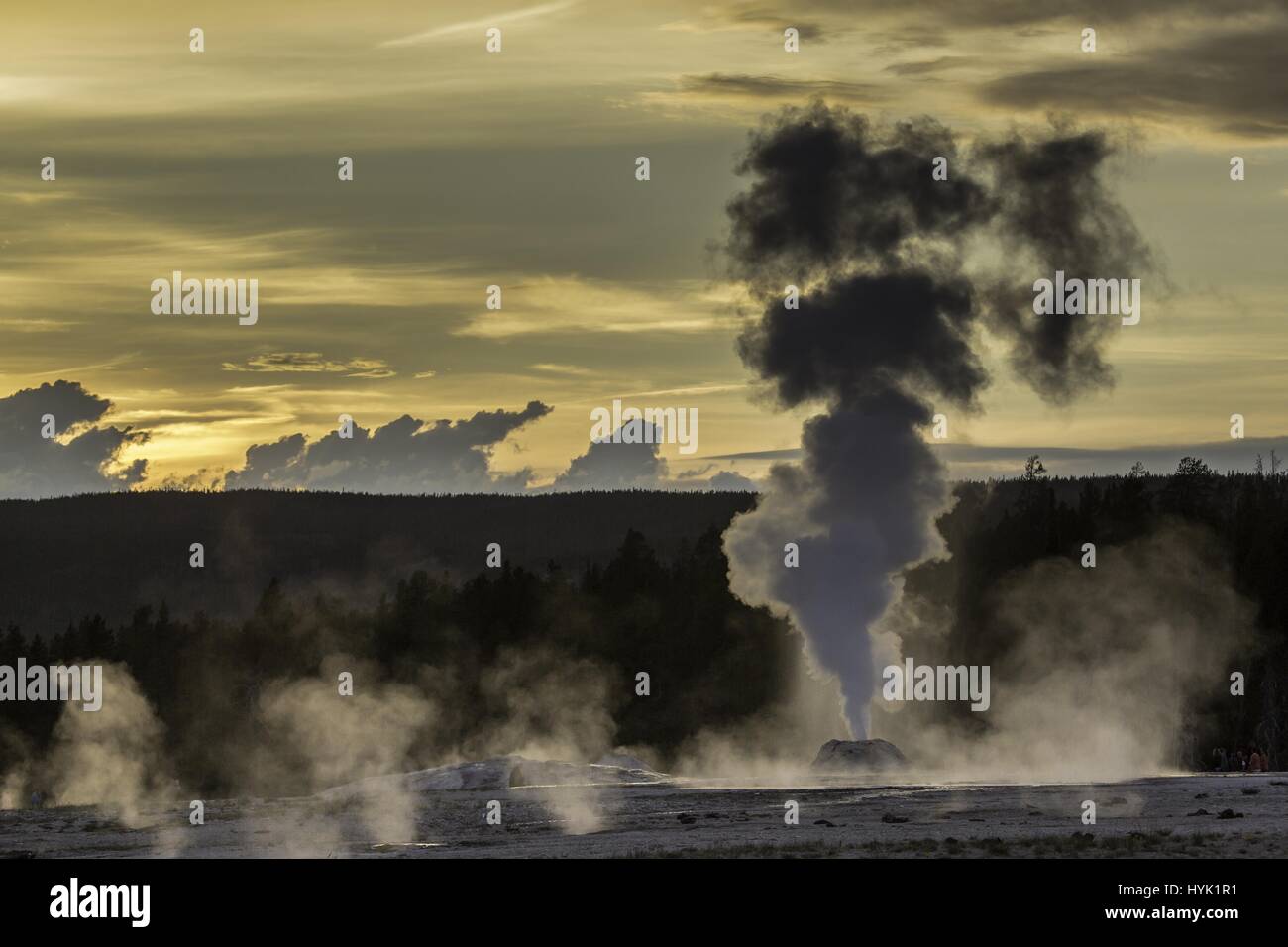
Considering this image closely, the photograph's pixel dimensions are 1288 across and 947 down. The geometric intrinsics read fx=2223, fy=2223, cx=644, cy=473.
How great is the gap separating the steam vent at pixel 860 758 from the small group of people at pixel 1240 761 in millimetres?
10000

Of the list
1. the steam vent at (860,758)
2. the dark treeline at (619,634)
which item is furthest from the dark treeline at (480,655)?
the steam vent at (860,758)

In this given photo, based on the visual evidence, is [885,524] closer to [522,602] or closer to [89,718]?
[522,602]

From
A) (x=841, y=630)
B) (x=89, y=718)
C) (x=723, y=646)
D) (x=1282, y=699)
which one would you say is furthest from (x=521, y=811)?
(x=89, y=718)

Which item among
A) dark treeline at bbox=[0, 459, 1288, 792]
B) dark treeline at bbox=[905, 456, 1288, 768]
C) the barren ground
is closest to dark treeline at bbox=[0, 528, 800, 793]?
dark treeline at bbox=[0, 459, 1288, 792]

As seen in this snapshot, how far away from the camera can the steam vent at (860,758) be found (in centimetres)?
5725

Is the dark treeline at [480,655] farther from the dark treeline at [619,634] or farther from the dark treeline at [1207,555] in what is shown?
the dark treeline at [1207,555]

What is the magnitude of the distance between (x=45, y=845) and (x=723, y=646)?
61.2 m

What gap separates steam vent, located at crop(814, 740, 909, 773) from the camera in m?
57.2

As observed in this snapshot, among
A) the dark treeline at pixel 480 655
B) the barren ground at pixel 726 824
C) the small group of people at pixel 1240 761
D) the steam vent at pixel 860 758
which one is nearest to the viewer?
the barren ground at pixel 726 824

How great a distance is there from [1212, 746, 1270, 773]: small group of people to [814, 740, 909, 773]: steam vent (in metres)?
10.00

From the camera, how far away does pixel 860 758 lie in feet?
189

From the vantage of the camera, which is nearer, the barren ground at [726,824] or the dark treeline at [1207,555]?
the barren ground at [726,824]

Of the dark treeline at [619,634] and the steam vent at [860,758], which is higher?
the dark treeline at [619,634]

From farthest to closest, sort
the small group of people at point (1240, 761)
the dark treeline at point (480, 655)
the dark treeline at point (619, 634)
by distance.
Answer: the dark treeline at point (480, 655), the dark treeline at point (619, 634), the small group of people at point (1240, 761)
